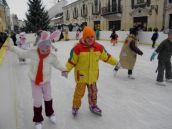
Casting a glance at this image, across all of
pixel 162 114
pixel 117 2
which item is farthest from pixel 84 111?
pixel 117 2

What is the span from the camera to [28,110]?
3.47 meters

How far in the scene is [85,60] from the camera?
9.48ft

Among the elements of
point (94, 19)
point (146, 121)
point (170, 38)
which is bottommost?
point (146, 121)

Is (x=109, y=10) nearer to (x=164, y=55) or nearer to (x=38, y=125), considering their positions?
(x=164, y=55)

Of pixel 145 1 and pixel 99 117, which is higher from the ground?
pixel 145 1

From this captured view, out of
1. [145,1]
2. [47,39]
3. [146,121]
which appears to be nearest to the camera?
[47,39]

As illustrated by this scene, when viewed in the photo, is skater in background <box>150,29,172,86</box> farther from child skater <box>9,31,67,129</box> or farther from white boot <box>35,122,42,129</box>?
white boot <box>35,122,42,129</box>

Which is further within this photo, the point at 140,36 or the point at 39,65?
the point at 140,36

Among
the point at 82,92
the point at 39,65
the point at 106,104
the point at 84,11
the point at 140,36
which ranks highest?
the point at 84,11

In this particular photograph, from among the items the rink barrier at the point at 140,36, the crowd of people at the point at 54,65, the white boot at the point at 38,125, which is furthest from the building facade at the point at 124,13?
the white boot at the point at 38,125

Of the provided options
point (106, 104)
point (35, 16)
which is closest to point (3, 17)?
point (35, 16)

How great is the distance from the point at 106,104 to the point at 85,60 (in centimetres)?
114

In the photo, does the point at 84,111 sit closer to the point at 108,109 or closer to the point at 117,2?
the point at 108,109

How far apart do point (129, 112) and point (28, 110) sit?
1606 mm
